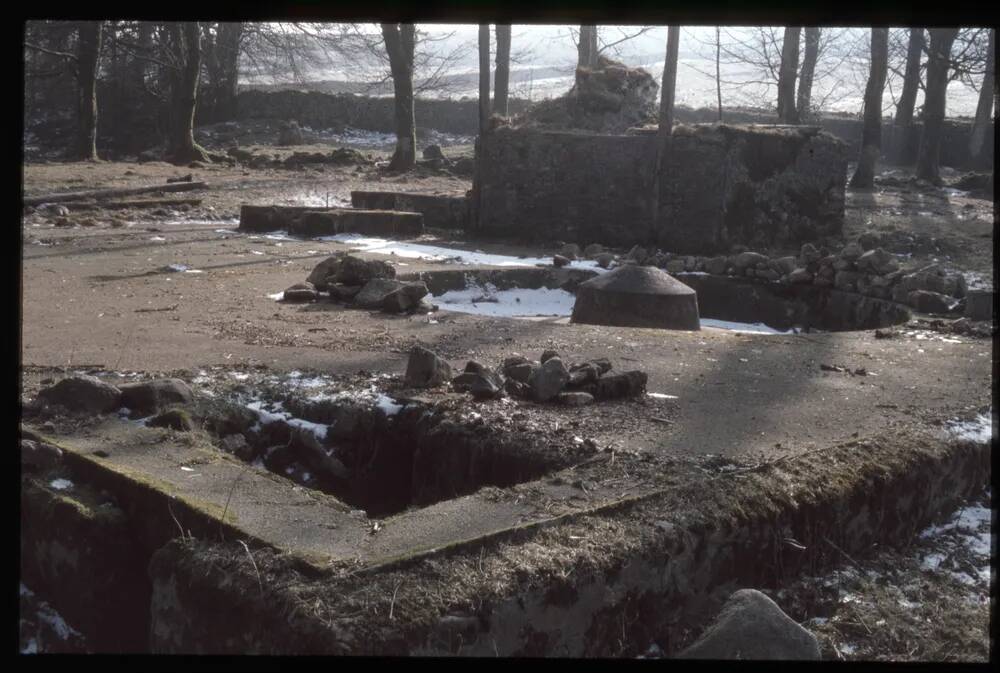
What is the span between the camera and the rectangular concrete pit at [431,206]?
13836 millimetres

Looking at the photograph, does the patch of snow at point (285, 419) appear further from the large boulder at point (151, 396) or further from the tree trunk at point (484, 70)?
the tree trunk at point (484, 70)

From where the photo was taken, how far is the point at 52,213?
13008mm

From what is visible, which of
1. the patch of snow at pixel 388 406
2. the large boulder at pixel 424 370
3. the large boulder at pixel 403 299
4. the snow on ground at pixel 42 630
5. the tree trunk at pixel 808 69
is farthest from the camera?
the tree trunk at pixel 808 69

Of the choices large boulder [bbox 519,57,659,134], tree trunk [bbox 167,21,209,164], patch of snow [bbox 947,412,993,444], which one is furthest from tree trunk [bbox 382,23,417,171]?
patch of snow [bbox 947,412,993,444]

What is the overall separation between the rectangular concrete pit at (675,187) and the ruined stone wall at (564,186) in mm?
12

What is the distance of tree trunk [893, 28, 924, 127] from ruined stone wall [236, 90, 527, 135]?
1257cm

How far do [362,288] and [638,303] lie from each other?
2149 millimetres

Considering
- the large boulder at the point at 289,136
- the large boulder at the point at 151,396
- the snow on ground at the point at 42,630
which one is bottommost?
the snow on ground at the point at 42,630

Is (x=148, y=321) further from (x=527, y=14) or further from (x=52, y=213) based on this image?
(x=52, y=213)

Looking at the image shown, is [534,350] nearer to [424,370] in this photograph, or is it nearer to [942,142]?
[424,370]

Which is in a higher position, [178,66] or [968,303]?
[178,66]

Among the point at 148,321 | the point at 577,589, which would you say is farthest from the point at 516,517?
the point at 148,321

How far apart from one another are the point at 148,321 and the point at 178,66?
15382 millimetres

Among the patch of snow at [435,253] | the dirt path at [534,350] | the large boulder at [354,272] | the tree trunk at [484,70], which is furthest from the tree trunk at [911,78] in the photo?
the dirt path at [534,350]
